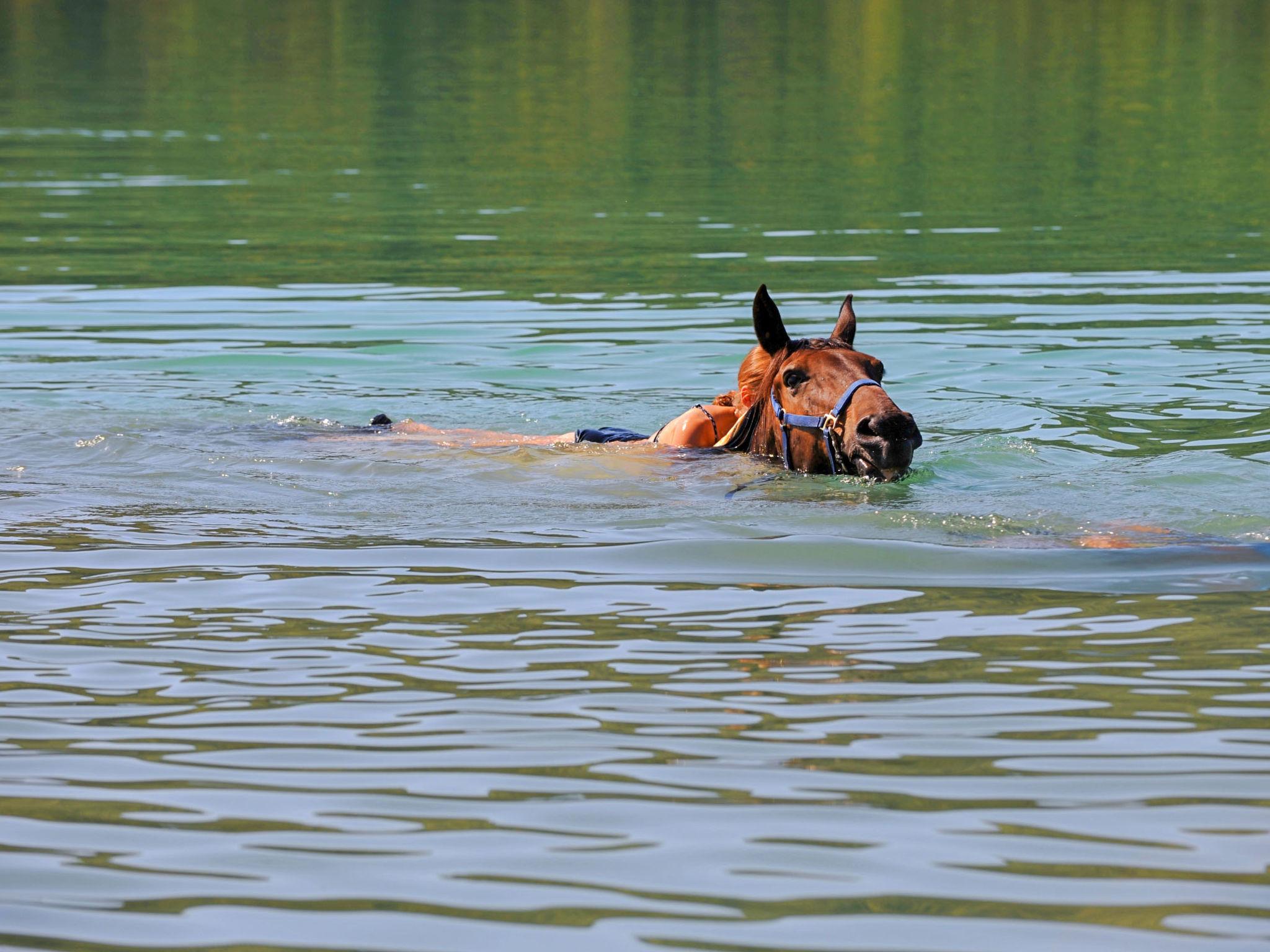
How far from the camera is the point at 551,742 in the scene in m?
5.81

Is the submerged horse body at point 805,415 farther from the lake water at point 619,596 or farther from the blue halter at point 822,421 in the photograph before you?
the lake water at point 619,596

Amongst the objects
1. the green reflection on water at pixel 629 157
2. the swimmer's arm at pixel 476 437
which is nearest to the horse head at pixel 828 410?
the swimmer's arm at pixel 476 437

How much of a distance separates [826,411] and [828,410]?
0.08ft

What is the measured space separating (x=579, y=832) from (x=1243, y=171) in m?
24.1

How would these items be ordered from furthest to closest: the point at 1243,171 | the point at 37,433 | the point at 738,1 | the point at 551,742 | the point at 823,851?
the point at 738,1, the point at 1243,171, the point at 37,433, the point at 551,742, the point at 823,851

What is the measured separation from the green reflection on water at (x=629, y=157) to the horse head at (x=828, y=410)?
8.73 m

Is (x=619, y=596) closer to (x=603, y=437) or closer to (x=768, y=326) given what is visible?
(x=768, y=326)

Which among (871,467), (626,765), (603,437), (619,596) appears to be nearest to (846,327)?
(871,467)

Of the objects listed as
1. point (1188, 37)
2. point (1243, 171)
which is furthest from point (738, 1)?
point (1243, 171)

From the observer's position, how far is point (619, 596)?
766cm

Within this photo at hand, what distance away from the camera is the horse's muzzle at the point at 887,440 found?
27.9 ft

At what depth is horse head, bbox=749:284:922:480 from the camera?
8.57 metres

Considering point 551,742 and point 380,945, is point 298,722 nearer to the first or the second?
point 551,742

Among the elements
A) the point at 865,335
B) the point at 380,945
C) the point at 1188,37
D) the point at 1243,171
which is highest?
the point at 1188,37
